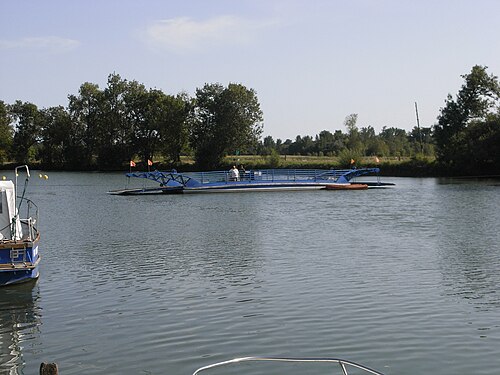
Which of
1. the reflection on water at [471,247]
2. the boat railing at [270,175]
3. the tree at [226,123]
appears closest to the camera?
the reflection on water at [471,247]

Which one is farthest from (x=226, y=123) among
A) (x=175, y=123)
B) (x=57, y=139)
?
(x=57, y=139)

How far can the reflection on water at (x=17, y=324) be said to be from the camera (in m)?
14.1

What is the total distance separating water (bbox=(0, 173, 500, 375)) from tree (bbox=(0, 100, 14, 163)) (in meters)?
109

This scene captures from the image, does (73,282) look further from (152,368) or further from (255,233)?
(255,233)

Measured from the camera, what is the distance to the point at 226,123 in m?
122

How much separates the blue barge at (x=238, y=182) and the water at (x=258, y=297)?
94.0 feet

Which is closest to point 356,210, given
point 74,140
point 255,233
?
point 255,233

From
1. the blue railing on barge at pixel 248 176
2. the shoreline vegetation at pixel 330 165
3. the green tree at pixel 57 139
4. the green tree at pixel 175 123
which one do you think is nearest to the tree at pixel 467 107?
the shoreline vegetation at pixel 330 165

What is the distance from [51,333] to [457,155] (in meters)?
80.7

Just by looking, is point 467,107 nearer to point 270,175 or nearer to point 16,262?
point 270,175

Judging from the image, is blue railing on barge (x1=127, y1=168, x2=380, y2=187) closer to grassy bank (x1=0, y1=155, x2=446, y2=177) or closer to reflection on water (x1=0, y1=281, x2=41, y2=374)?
grassy bank (x1=0, y1=155, x2=446, y2=177)

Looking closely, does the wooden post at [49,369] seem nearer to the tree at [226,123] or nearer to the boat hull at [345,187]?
the boat hull at [345,187]

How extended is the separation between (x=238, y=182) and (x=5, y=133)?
87515 mm

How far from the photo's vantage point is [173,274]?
2264cm
